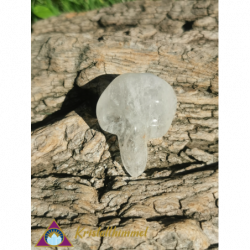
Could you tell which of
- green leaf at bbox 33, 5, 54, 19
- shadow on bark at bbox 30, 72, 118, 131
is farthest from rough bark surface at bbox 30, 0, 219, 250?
green leaf at bbox 33, 5, 54, 19

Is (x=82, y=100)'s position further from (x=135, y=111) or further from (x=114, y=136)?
(x=135, y=111)

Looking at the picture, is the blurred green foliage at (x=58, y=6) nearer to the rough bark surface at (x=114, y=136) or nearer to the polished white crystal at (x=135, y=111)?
the rough bark surface at (x=114, y=136)

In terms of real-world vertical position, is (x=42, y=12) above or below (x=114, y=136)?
above

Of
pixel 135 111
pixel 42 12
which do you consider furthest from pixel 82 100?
pixel 42 12

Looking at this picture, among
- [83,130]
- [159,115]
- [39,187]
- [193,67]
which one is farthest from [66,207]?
[193,67]

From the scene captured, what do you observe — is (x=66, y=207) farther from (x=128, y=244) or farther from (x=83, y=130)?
(x=83, y=130)

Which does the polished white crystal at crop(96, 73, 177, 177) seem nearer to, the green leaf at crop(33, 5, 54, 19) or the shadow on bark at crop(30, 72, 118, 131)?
the shadow on bark at crop(30, 72, 118, 131)

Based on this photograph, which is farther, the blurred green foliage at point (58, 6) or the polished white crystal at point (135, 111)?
the blurred green foliage at point (58, 6)

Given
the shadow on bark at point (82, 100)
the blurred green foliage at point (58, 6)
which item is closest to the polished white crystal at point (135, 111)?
the shadow on bark at point (82, 100)
